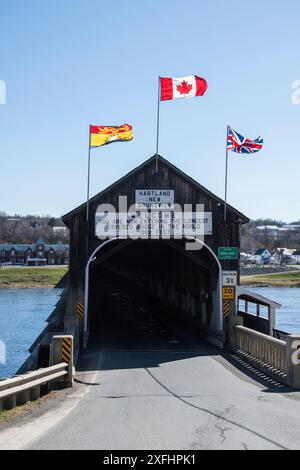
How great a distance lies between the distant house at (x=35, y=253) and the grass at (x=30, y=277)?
45406 millimetres

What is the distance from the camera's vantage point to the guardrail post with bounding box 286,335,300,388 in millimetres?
15953

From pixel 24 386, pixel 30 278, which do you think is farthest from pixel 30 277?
pixel 24 386

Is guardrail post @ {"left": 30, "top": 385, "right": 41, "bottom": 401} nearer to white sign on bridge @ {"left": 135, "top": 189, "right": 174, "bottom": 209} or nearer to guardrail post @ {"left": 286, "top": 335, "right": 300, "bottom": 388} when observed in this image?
guardrail post @ {"left": 286, "top": 335, "right": 300, "bottom": 388}

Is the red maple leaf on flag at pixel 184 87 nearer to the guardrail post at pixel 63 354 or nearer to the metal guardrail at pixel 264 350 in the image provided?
the metal guardrail at pixel 264 350

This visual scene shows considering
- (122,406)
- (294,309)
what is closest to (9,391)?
(122,406)

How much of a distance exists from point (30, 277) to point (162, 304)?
64678 mm

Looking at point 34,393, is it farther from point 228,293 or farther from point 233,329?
point 228,293

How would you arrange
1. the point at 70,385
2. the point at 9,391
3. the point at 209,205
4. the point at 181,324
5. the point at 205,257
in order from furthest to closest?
1. the point at 181,324
2. the point at 205,257
3. the point at 209,205
4. the point at 70,385
5. the point at 9,391

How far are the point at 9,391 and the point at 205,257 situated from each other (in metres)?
17.0

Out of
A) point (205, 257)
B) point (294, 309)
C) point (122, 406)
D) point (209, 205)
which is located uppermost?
point (209, 205)

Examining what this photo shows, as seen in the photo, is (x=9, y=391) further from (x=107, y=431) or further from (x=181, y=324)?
(x=181, y=324)

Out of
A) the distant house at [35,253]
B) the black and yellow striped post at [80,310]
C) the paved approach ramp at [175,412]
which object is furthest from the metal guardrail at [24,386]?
the distant house at [35,253]
